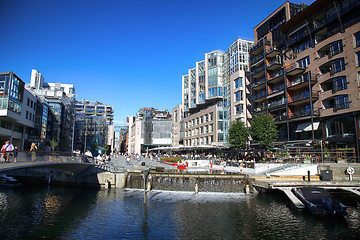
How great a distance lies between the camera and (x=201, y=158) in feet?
173

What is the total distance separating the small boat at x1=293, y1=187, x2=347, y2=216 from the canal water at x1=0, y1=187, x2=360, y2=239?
660mm

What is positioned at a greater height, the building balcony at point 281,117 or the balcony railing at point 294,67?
the balcony railing at point 294,67

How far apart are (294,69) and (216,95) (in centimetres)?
3179

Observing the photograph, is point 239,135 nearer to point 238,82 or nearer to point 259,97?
point 259,97

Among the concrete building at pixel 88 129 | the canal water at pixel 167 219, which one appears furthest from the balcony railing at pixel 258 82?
the concrete building at pixel 88 129

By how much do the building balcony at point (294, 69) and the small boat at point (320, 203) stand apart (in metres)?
27.1

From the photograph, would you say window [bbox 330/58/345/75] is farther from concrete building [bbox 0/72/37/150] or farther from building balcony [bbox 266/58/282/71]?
concrete building [bbox 0/72/37/150]

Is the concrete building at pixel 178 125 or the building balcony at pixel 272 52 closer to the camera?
the building balcony at pixel 272 52

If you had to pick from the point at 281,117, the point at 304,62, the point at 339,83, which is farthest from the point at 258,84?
the point at 339,83

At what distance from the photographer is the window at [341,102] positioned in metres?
36.2

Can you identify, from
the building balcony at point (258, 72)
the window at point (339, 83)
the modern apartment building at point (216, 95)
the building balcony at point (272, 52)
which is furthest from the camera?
the modern apartment building at point (216, 95)

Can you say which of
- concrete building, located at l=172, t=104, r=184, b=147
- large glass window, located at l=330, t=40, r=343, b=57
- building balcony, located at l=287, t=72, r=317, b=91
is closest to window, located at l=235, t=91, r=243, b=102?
building balcony, located at l=287, t=72, r=317, b=91

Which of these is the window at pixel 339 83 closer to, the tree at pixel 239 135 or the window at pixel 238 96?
the tree at pixel 239 135

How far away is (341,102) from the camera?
121 feet
